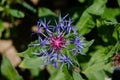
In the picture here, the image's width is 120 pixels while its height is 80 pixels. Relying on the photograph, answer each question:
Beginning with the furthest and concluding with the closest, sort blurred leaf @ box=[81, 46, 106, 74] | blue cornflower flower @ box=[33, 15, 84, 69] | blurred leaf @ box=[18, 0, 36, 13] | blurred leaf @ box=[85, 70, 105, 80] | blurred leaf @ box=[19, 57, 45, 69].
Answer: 1. blurred leaf @ box=[18, 0, 36, 13]
2. blurred leaf @ box=[85, 70, 105, 80]
3. blurred leaf @ box=[81, 46, 106, 74]
4. blurred leaf @ box=[19, 57, 45, 69]
5. blue cornflower flower @ box=[33, 15, 84, 69]

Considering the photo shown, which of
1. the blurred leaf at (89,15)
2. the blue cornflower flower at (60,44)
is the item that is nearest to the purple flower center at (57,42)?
the blue cornflower flower at (60,44)

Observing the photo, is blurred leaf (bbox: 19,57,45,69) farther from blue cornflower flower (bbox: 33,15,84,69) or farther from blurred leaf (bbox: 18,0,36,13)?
blurred leaf (bbox: 18,0,36,13)

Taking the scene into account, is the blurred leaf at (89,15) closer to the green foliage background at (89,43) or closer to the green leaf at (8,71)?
the green foliage background at (89,43)

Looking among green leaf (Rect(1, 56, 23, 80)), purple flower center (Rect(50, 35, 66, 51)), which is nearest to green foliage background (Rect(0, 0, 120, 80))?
green leaf (Rect(1, 56, 23, 80))

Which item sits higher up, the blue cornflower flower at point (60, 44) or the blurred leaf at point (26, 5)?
the blurred leaf at point (26, 5)

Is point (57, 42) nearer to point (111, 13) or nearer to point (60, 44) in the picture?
point (60, 44)

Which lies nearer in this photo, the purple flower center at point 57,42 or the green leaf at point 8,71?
the purple flower center at point 57,42
